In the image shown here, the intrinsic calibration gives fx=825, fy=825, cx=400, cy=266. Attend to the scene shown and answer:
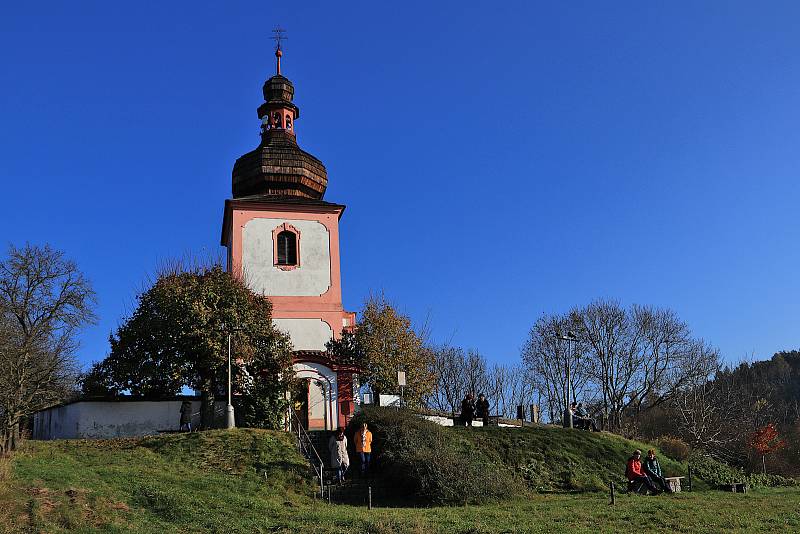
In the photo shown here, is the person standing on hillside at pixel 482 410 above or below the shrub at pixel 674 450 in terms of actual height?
above

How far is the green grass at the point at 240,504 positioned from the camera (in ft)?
48.3

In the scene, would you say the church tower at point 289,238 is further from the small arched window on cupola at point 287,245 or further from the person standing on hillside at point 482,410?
the person standing on hillside at point 482,410

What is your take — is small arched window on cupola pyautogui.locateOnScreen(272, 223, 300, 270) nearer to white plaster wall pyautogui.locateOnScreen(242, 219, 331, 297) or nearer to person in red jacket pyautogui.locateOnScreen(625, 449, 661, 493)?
white plaster wall pyautogui.locateOnScreen(242, 219, 331, 297)

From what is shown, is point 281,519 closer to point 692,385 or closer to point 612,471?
point 612,471

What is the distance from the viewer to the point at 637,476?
20531mm

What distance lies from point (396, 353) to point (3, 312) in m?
16.0

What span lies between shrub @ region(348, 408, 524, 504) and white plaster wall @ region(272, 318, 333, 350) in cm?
1053

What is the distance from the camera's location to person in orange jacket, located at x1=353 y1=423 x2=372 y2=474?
2163cm

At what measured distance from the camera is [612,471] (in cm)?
2533

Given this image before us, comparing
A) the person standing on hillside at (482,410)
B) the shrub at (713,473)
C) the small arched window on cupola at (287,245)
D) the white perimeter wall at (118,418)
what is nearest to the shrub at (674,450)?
the shrub at (713,473)

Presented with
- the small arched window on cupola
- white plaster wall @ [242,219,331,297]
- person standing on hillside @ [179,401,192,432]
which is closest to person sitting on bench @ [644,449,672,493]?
person standing on hillside @ [179,401,192,432]

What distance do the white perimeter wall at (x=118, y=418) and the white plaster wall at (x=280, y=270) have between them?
8.77 metres

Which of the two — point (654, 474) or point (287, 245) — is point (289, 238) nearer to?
point (287, 245)

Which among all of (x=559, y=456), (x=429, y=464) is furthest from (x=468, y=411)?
(x=429, y=464)
